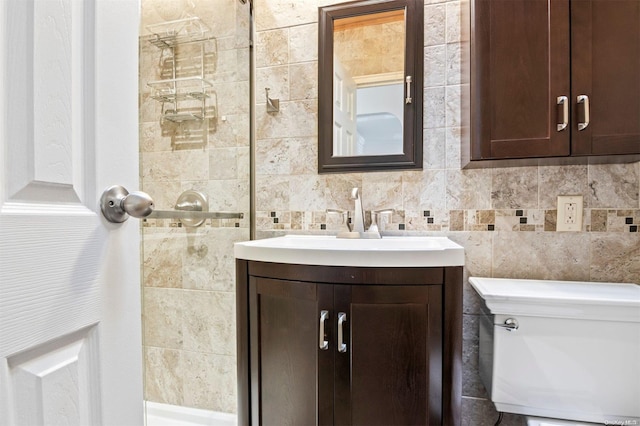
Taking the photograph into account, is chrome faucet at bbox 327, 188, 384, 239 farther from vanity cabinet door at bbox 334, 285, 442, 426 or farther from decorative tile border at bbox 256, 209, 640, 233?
vanity cabinet door at bbox 334, 285, 442, 426

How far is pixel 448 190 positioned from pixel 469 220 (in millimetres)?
146

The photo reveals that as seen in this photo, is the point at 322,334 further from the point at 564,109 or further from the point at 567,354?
the point at 564,109

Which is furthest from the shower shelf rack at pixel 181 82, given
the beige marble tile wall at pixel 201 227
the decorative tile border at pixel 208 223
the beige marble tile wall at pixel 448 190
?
the decorative tile border at pixel 208 223

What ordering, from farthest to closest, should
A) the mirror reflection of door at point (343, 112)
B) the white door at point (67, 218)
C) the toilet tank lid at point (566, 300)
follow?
the mirror reflection of door at point (343, 112) < the toilet tank lid at point (566, 300) < the white door at point (67, 218)

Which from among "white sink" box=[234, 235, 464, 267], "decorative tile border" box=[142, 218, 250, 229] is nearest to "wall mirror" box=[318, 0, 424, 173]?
"decorative tile border" box=[142, 218, 250, 229]

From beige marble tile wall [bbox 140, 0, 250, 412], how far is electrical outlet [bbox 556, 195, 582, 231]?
1300mm

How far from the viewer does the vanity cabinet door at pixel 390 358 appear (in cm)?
93

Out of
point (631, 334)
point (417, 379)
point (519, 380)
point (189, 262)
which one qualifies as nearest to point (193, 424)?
point (189, 262)

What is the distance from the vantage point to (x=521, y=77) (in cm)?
106

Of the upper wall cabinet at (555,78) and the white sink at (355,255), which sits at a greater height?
the upper wall cabinet at (555,78)

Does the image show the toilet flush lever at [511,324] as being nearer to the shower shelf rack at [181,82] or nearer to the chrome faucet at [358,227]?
the chrome faucet at [358,227]

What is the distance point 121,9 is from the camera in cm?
51

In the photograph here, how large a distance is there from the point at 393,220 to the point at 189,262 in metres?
0.86

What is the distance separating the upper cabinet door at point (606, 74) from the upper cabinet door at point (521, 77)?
0.04 m
